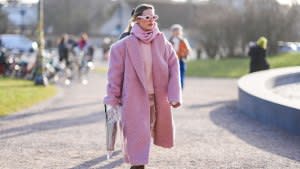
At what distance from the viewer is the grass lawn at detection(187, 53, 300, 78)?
31.9 m

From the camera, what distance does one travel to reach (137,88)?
6.85m

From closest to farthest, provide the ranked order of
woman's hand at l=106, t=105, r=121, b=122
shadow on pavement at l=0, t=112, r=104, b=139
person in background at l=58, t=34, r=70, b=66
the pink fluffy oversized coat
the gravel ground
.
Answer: the pink fluffy oversized coat < woman's hand at l=106, t=105, r=121, b=122 < shadow on pavement at l=0, t=112, r=104, b=139 < the gravel ground < person in background at l=58, t=34, r=70, b=66

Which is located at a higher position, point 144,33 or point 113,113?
point 144,33

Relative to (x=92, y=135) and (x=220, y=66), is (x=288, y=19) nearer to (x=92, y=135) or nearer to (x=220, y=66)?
(x=220, y=66)

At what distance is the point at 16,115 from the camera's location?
524 inches

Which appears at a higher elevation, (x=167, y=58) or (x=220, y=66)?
(x=167, y=58)

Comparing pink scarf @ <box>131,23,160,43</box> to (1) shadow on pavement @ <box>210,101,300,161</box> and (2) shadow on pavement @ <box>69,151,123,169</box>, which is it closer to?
(2) shadow on pavement @ <box>69,151,123,169</box>

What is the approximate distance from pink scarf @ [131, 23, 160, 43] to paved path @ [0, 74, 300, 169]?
1.75m

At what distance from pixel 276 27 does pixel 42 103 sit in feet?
85.8

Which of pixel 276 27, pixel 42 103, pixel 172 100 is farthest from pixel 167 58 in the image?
pixel 276 27

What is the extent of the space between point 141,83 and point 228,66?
27.6 m

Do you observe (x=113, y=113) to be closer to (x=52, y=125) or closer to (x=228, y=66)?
(x=52, y=125)

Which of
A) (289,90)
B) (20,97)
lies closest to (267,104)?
(289,90)

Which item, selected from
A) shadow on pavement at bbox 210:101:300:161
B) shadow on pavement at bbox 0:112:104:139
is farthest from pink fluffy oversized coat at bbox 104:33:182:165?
shadow on pavement at bbox 0:112:104:139
